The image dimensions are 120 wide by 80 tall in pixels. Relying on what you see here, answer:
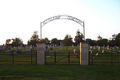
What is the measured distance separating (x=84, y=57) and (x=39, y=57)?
4933mm

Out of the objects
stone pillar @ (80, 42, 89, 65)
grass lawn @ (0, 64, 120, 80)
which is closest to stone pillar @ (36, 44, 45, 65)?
grass lawn @ (0, 64, 120, 80)

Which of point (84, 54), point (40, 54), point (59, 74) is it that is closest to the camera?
point (59, 74)

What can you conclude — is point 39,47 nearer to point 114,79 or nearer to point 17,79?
point 17,79

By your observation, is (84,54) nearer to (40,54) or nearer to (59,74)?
(59,74)

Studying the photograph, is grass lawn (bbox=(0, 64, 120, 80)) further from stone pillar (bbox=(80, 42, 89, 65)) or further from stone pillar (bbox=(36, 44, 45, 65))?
stone pillar (bbox=(36, 44, 45, 65))

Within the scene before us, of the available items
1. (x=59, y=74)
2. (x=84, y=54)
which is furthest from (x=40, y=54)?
(x=84, y=54)

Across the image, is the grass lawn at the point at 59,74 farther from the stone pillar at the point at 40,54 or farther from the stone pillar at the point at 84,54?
the stone pillar at the point at 40,54

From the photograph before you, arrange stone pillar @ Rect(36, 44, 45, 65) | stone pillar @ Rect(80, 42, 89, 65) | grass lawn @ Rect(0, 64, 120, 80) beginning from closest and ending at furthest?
1. grass lawn @ Rect(0, 64, 120, 80)
2. stone pillar @ Rect(80, 42, 89, 65)
3. stone pillar @ Rect(36, 44, 45, 65)

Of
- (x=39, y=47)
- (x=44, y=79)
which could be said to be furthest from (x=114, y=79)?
(x=39, y=47)

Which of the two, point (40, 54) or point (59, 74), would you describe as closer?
point (59, 74)

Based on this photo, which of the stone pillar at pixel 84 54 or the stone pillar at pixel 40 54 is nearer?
the stone pillar at pixel 84 54

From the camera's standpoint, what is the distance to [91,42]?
87562mm

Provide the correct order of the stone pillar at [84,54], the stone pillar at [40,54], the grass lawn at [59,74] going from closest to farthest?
the grass lawn at [59,74] → the stone pillar at [84,54] → the stone pillar at [40,54]

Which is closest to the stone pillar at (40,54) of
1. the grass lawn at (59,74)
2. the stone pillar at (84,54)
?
the grass lawn at (59,74)
